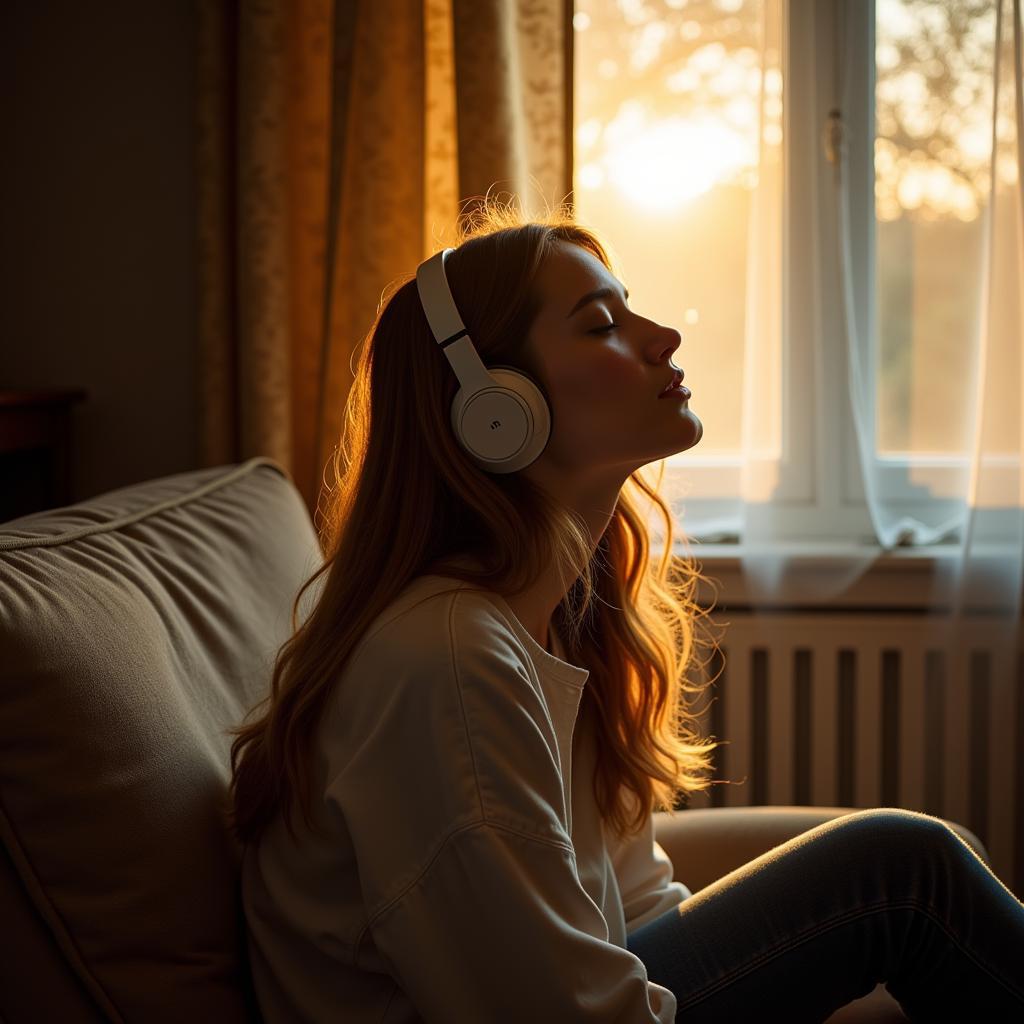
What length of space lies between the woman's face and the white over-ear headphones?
0.04m

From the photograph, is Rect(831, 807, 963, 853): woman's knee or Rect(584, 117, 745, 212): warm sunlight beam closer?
Rect(831, 807, 963, 853): woman's knee

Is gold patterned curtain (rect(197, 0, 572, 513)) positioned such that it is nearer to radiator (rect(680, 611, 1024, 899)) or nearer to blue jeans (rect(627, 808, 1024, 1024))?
radiator (rect(680, 611, 1024, 899))

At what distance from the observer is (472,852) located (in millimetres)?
766

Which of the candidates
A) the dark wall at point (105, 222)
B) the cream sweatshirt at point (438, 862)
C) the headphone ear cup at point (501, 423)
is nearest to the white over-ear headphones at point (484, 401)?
the headphone ear cup at point (501, 423)

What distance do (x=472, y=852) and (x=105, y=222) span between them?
1601 millimetres

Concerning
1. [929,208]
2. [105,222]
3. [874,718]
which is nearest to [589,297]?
[929,208]

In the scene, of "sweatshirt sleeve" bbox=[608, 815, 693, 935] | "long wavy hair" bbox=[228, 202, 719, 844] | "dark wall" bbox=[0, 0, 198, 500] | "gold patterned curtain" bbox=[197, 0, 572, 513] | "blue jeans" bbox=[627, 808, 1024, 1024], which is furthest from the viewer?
"dark wall" bbox=[0, 0, 198, 500]

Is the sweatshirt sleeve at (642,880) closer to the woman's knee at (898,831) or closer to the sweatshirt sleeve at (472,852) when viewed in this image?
the woman's knee at (898,831)

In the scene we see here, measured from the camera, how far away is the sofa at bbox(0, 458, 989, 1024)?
808 millimetres

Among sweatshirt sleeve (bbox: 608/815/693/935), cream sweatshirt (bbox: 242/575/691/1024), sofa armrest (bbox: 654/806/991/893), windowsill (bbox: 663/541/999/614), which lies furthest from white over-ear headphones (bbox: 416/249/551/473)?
windowsill (bbox: 663/541/999/614)

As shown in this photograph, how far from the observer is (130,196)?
199 cm

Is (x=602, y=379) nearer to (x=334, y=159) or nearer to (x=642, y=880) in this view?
(x=642, y=880)

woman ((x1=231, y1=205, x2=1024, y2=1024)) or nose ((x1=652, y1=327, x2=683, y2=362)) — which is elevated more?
nose ((x1=652, y1=327, x2=683, y2=362))

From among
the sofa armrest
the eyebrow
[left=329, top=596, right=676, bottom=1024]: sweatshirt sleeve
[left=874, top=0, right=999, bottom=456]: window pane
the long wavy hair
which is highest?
[left=874, top=0, right=999, bottom=456]: window pane
